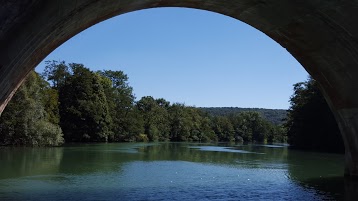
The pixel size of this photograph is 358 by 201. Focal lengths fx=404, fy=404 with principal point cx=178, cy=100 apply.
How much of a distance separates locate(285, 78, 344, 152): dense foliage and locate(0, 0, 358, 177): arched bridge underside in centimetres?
4656

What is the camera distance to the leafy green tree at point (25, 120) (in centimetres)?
4106

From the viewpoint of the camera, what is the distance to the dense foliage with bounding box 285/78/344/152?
58.2 metres

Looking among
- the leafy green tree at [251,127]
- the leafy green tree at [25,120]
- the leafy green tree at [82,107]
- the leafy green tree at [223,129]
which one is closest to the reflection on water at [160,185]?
the leafy green tree at [25,120]

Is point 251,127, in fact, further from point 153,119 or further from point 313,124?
point 313,124

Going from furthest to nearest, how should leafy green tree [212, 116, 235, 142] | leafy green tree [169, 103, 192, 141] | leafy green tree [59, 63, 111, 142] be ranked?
leafy green tree [212, 116, 235, 142]
leafy green tree [169, 103, 192, 141]
leafy green tree [59, 63, 111, 142]

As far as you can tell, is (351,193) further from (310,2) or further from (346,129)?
(310,2)

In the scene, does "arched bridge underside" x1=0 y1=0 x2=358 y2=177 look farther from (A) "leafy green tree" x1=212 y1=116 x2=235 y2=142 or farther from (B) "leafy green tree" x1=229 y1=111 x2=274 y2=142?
(B) "leafy green tree" x1=229 y1=111 x2=274 y2=142

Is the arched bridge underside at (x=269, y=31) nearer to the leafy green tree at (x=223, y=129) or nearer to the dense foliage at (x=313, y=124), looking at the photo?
the dense foliage at (x=313, y=124)

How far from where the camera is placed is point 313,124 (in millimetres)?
63844

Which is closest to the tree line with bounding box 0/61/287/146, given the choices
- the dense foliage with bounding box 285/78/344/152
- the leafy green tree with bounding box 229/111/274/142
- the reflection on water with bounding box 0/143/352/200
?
the leafy green tree with bounding box 229/111/274/142

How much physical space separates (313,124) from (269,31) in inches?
2215

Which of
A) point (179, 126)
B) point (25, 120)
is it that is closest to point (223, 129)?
point (179, 126)

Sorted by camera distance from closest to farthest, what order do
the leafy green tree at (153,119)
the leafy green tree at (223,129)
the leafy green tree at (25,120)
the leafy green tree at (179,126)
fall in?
the leafy green tree at (25,120) < the leafy green tree at (153,119) < the leafy green tree at (179,126) < the leafy green tree at (223,129)

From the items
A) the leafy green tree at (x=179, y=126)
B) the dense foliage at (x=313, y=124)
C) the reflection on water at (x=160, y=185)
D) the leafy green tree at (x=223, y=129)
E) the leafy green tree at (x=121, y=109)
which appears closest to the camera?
the reflection on water at (x=160, y=185)
